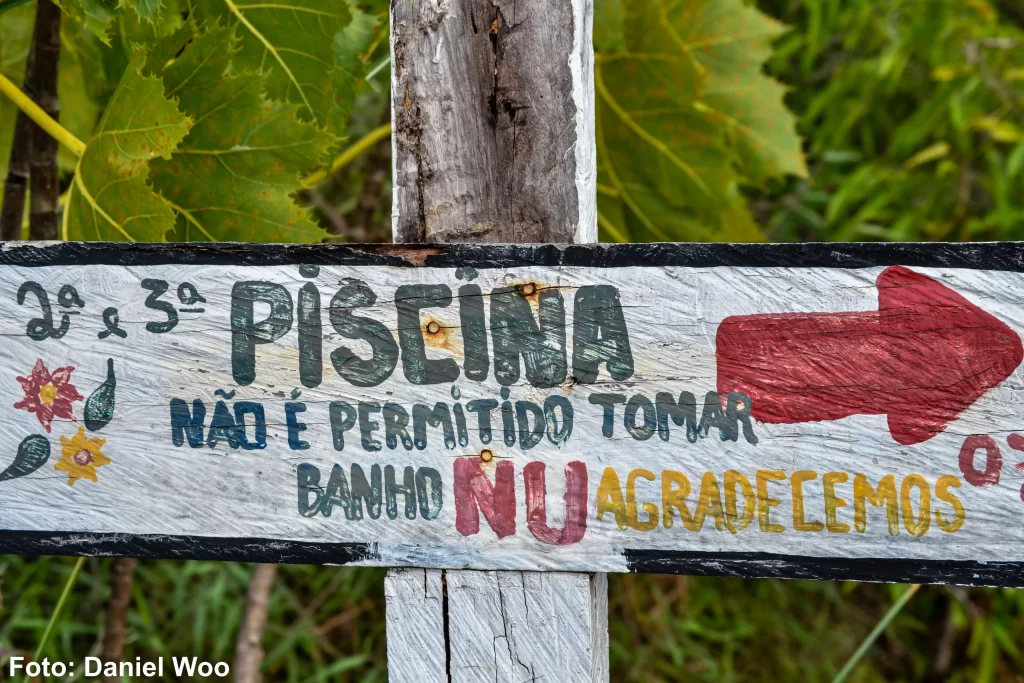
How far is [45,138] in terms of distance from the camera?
0.76m

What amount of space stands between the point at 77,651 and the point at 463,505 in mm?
1346

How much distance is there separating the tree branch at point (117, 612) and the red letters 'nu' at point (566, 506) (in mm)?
585

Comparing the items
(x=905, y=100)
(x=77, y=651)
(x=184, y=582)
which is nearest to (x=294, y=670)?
(x=184, y=582)

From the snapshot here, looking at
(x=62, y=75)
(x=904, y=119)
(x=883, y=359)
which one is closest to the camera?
(x=883, y=359)

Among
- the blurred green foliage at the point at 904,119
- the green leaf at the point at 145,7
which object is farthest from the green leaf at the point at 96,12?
the blurred green foliage at the point at 904,119

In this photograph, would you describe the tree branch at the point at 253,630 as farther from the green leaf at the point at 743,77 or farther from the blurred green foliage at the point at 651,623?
the green leaf at the point at 743,77

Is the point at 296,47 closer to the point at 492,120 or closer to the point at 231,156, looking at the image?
the point at 231,156

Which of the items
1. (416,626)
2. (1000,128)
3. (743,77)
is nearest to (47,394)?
(416,626)

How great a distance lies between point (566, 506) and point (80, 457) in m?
0.34

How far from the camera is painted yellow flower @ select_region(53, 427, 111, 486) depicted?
0.57 meters

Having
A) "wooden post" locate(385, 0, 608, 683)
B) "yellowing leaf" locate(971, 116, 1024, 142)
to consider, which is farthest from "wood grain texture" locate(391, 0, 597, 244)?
"yellowing leaf" locate(971, 116, 1024, 142)

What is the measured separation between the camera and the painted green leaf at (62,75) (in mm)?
820

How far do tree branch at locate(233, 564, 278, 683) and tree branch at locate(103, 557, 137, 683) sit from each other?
0.14 metres

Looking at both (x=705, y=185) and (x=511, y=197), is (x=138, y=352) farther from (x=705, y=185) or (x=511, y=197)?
(x=705, y=185)
